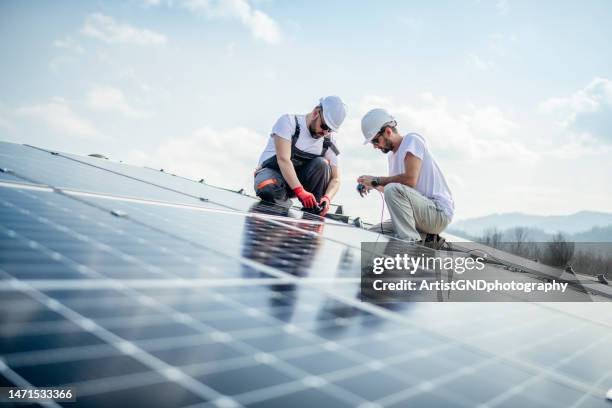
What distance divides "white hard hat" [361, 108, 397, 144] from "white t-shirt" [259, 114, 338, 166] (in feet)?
4.44

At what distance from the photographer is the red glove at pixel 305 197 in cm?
859

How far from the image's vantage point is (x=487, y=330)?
288 cm

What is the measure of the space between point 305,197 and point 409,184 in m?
2.05

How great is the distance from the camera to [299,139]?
904 cm

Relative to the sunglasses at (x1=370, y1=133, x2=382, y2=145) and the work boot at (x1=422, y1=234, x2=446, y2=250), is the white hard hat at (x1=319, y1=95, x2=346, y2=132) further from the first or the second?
the work boot at (x1=422, y1=234, x2=446, y2=250)

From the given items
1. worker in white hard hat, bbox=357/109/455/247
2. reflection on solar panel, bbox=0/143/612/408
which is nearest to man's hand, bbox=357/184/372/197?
worker in white hard hat, bbox=357/109/455/247

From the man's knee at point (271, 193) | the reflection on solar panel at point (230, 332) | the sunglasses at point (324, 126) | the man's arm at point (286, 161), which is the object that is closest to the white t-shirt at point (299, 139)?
the man's arm at point (286, 161)

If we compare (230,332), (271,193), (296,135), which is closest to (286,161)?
(296,135)

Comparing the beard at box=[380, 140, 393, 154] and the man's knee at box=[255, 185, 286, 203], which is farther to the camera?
the man's knee at box=[255, 185, 286, 203]

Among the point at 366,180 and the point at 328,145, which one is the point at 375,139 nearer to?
the point at 366,180

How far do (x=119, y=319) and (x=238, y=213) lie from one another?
4.10 meters

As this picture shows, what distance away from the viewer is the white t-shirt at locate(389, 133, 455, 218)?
296 inches

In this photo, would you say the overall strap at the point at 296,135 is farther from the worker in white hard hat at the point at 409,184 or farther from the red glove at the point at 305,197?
the worker in white hard hat at the point at 409,184

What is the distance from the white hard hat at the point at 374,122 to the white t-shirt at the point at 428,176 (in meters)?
0.50
